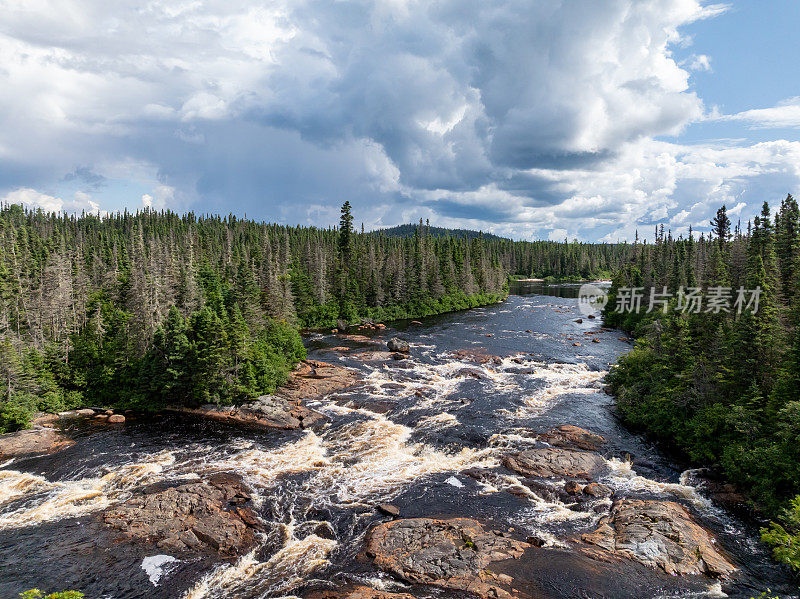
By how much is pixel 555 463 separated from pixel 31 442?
42.2 m

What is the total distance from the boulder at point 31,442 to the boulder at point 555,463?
1439 inches

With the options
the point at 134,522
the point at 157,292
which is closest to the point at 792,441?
the point at 134,522

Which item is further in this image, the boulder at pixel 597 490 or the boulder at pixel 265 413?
the boulder at pixel 265 413

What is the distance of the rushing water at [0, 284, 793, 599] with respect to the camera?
20594 mm

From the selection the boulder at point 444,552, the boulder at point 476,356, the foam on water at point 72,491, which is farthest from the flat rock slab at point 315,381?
the boulder at point 444,552

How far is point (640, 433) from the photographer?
3766 cm

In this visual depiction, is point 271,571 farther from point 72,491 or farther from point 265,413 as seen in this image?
point 265,413

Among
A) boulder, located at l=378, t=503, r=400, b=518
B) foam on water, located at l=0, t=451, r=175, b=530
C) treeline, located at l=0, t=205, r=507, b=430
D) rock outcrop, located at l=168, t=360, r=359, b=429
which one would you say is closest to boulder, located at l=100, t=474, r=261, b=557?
foam on water, located at l=0, t=451, r=175, b=530

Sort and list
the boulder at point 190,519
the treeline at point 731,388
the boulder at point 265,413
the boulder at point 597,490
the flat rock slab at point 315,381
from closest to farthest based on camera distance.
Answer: the boulder at point 190,519
the treeline at point 731,388
the boulder at point 597,490
the boulder at point 265,413
the flat rock slab at point 315,381

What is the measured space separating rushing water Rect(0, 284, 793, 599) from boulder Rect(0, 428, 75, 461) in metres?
1.40

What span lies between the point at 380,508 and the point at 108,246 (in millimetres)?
149406

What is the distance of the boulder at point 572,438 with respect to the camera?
34438mm

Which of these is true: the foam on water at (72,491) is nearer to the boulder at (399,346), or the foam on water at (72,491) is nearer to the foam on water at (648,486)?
the foam on water at (648,486)

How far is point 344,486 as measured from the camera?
94.4ft
